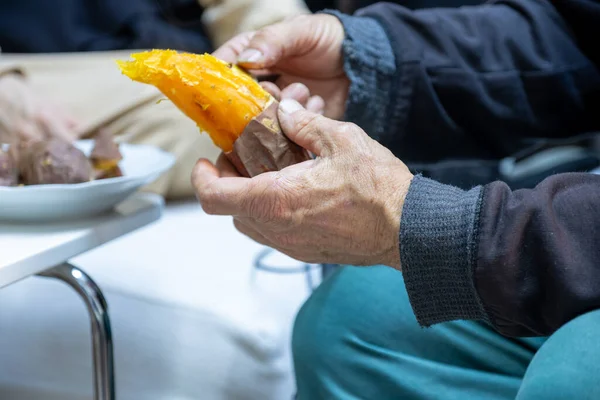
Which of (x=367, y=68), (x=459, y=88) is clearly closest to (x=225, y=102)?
(x=367, y=68)

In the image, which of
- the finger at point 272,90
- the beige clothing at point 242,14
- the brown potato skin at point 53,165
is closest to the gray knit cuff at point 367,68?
the finger at point 272,90

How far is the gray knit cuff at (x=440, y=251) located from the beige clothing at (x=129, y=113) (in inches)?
30.2

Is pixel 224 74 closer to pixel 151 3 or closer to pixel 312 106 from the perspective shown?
pixel 312 106

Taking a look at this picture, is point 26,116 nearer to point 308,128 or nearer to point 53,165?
point 53,165

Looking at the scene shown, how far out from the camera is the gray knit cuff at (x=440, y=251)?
537mm

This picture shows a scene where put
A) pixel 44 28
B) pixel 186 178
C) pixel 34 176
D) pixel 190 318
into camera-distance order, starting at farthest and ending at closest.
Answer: pixel 44 28
pixel 186 178
pixel 190 318
pixel 34 176

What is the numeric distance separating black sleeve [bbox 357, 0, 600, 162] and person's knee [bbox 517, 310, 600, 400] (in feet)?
1.38

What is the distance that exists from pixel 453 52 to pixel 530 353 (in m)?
0.41

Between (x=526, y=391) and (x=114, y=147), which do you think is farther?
(x=114, y=147)

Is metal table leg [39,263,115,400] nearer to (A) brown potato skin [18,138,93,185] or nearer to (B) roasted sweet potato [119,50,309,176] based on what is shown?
(A) brown potato skin [18,138,93,185]

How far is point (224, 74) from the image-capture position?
0.65 metres

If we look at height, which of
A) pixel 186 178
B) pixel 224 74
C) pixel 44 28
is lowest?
pixel 186 178

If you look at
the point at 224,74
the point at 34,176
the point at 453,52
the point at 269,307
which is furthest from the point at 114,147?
the point at 453,52

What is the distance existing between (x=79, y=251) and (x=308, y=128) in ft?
0.85
